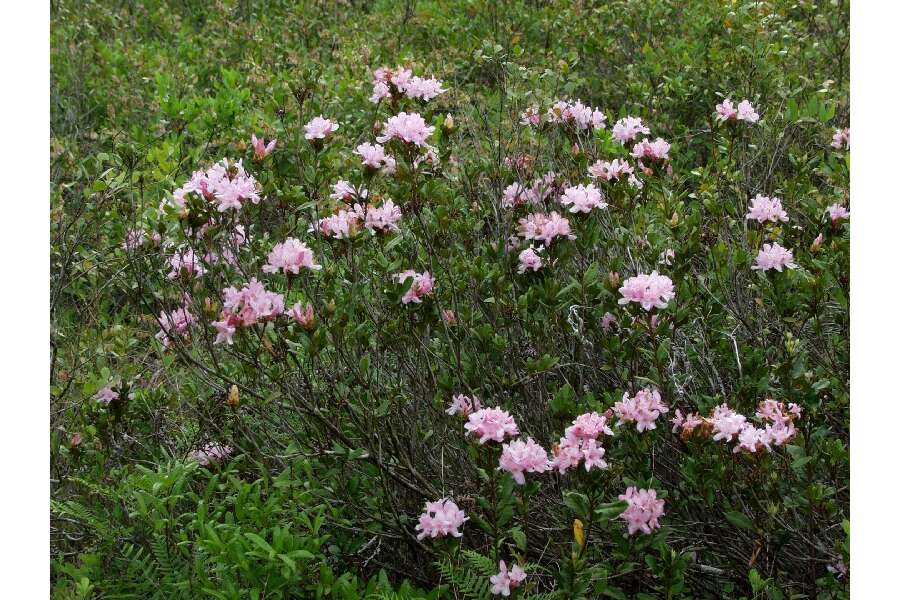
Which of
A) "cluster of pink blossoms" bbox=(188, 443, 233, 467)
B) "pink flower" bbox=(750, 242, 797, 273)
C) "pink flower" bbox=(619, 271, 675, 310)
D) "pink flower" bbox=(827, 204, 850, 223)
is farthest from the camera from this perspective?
"cluster of pink blossoms" bbox=(188, 443, 233, 467)

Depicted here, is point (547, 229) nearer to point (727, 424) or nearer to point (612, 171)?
point (612, 171)

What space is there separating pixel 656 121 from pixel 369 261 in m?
2.25

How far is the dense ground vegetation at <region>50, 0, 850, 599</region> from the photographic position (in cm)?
201

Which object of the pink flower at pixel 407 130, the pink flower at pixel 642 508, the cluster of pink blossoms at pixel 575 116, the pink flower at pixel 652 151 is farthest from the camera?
the cluster of pink blossoms at pixel 575 116

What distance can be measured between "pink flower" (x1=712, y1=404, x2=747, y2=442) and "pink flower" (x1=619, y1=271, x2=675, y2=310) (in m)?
0.28

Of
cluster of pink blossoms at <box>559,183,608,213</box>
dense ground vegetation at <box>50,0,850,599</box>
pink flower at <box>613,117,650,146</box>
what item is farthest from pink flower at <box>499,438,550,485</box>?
pink flower at <box>613,117,650,146</box>

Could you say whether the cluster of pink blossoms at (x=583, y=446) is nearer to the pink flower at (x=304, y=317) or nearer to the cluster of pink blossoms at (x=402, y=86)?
the pink flower at (x=304, y=317)

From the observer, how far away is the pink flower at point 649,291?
6.82ft

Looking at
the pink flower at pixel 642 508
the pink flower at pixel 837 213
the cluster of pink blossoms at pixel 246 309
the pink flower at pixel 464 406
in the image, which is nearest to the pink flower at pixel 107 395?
the cluster of pink blossoms at pixel 246 309

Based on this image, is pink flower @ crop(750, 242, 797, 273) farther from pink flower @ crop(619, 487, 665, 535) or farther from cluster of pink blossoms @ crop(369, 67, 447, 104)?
cluster of pink blossoms @ crop(369, 67, 447, 104)

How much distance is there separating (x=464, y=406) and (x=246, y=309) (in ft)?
1.80

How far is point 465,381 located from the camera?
246 centimetres

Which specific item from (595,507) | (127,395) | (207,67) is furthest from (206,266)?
(207,67)
